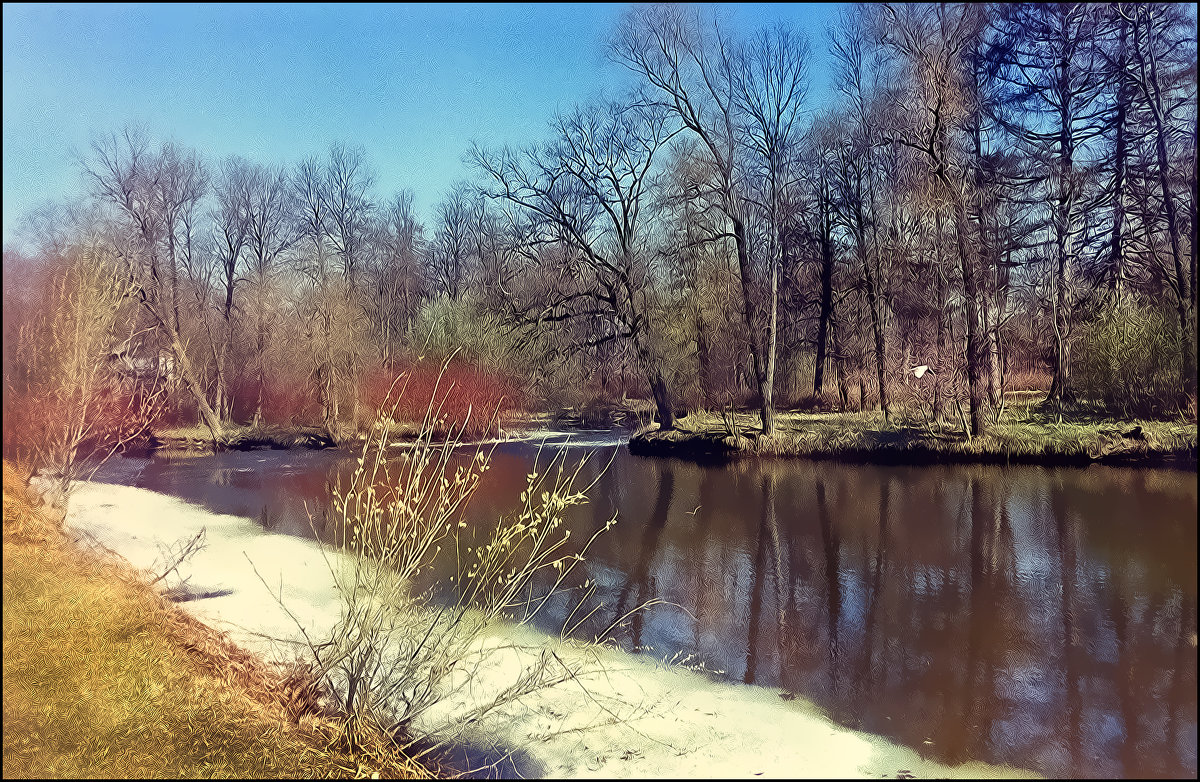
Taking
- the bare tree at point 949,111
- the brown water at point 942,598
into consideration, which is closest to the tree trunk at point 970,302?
the bare tree at point 949,111

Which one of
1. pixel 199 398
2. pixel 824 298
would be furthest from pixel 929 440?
pixel 199 398

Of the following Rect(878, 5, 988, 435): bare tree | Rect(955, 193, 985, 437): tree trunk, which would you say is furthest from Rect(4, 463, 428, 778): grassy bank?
Rect(955, 193, 985, 437): tree trunk

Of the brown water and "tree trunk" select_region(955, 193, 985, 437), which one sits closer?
the brown water

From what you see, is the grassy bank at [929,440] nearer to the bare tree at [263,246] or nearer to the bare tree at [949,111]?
the bare tree at [949,111]

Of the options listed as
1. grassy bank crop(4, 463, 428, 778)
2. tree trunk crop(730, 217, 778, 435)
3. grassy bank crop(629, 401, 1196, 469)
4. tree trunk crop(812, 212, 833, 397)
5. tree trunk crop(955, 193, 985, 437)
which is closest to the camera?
grassy bank crop(4, 463, 428, 778)

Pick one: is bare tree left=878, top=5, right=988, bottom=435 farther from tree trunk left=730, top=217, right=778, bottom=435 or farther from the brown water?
tree trunk left=730, top=217, right=778, bottom=435

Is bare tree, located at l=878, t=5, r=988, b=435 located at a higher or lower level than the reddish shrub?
higher

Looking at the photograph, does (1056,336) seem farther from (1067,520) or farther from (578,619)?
(578,619)

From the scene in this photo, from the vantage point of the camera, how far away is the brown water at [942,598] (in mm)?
4219

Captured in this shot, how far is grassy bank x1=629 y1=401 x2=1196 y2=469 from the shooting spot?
320 inches

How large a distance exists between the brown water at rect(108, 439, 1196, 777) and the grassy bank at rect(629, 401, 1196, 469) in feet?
1.04

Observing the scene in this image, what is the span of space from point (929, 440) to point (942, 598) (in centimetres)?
630

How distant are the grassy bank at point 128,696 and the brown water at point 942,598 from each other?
103 inches

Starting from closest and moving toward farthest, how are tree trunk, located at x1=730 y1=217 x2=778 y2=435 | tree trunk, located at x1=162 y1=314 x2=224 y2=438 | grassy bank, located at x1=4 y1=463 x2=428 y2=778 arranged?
grassy bank, located at x1=4 y1=463 x2=428 y2=778
tree trunk, located at x1=730 y1=217 x2=778 y2=435
tree trunk, located at x1=162 y1=314 x2=224 y2=438
